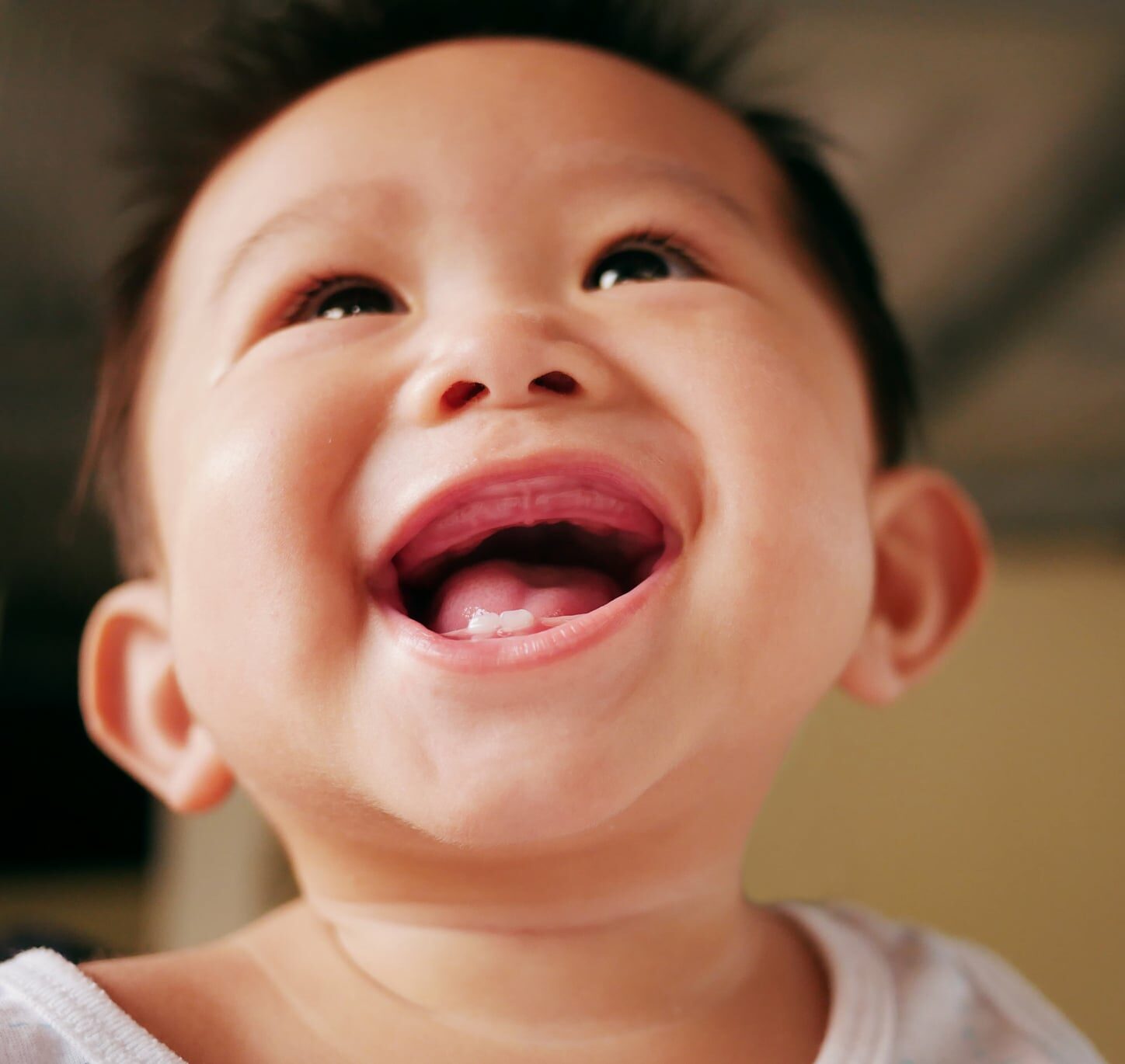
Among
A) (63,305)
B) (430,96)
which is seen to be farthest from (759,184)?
(63,305)

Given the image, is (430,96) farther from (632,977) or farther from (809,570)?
(632,977)

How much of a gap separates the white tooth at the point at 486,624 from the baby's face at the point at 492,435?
0.08ft

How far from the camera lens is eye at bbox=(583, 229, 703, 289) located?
1.75 ft

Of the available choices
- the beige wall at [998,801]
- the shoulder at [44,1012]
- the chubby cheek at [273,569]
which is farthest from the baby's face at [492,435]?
the beige wall at [998,801]

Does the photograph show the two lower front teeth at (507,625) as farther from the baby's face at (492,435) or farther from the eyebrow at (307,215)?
the eyebrow at (307,215)

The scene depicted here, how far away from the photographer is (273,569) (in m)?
0.45

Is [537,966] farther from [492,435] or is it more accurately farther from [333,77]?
[333,77]

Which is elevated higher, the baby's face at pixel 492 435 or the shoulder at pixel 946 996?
the baby's face at pixel 492 435

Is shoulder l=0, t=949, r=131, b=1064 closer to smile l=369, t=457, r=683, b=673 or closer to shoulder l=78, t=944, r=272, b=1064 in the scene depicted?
shoulder l=78, t=944, r=272, b=1064

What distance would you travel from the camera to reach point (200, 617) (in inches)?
19.0

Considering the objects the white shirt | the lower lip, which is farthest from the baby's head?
the white shirt

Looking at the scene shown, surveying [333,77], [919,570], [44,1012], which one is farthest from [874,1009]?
[333,77]

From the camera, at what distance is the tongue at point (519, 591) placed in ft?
1.52

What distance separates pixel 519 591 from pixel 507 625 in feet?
0.11
